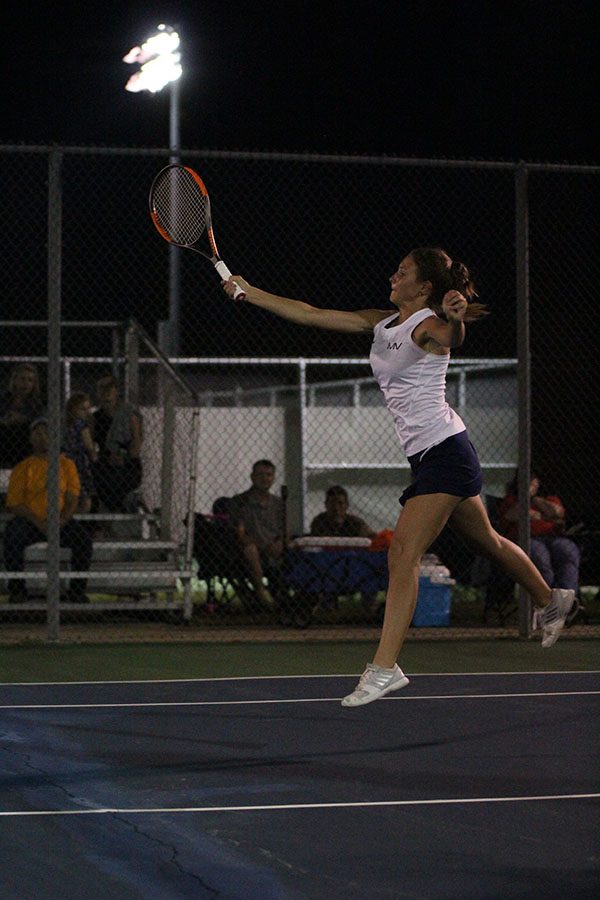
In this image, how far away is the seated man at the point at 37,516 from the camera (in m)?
11.6

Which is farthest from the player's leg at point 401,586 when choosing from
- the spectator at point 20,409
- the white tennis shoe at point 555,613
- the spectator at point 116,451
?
the spectator at point 20,409

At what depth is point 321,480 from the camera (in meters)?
15.0

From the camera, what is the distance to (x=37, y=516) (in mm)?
11820

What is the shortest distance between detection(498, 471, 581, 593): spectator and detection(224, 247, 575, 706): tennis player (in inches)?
196

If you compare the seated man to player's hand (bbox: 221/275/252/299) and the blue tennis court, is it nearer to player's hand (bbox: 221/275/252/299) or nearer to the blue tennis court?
the blue tennis court

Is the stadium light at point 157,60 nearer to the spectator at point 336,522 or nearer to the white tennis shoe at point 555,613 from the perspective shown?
the spectator at point 336,522

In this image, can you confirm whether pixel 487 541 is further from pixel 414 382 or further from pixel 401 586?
pixel 414 382

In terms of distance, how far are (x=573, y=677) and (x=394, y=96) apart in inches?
695

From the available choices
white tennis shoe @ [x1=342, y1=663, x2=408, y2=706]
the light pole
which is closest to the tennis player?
white tennis shoe @ [x1=342, y1=663, x2=408, y2=706]

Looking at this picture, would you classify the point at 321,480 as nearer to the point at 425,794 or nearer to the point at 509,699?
the point at 509,699

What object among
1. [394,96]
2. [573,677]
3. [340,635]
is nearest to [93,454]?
[340,635]

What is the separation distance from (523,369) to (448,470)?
14.4 ft

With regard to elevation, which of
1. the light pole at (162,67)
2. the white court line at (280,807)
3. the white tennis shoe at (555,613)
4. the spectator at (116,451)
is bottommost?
the white court line at (280,807)

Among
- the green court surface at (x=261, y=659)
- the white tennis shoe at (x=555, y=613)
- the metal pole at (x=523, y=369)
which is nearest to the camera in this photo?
the white tennis shoe at (x=555, y=613)
